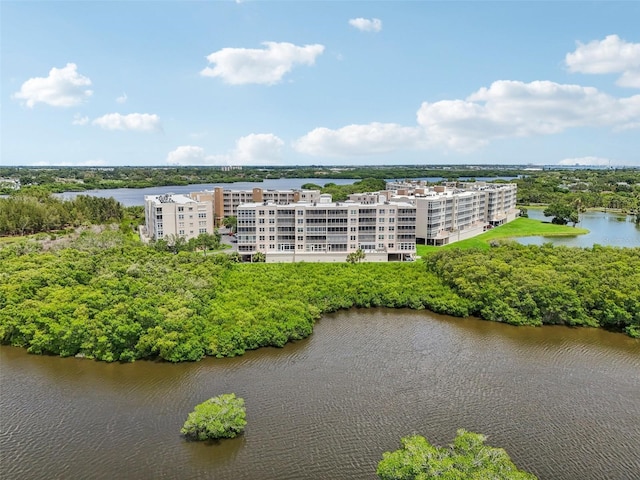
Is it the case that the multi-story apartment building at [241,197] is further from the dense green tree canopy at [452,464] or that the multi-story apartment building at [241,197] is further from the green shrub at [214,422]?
the dense green tree canopy at [452,464]

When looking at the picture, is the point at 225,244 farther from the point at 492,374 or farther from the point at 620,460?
the point at 620,460

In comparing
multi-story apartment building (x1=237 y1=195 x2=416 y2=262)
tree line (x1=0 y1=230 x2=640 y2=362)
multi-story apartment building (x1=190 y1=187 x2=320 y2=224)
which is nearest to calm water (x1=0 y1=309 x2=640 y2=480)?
tree line (x1=0 y1=230 x2=640 y2=362)

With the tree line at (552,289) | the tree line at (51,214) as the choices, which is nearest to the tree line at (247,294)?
the tree line at (552,289)

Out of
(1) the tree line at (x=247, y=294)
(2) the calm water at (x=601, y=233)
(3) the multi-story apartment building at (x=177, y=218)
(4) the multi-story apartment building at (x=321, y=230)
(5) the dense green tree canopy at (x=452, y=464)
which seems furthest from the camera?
(2) the calm water at (x=601, y=233)

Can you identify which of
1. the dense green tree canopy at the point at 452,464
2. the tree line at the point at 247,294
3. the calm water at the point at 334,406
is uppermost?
the tree line at the point at 247,294

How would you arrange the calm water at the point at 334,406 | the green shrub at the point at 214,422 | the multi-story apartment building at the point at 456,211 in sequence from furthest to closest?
the multi-story apartment building at the point at 456,211 < the green shrub at the point at 214,422 < the calm water at the point at 334,406

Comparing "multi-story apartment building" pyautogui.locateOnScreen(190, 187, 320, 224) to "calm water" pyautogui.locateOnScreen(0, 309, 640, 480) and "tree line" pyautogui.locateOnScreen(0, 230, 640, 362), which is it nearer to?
"tree line" pyautogui.locateOnScreen(0, 230, 640, 362)

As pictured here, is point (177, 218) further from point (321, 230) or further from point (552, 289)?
point (552, 289)
